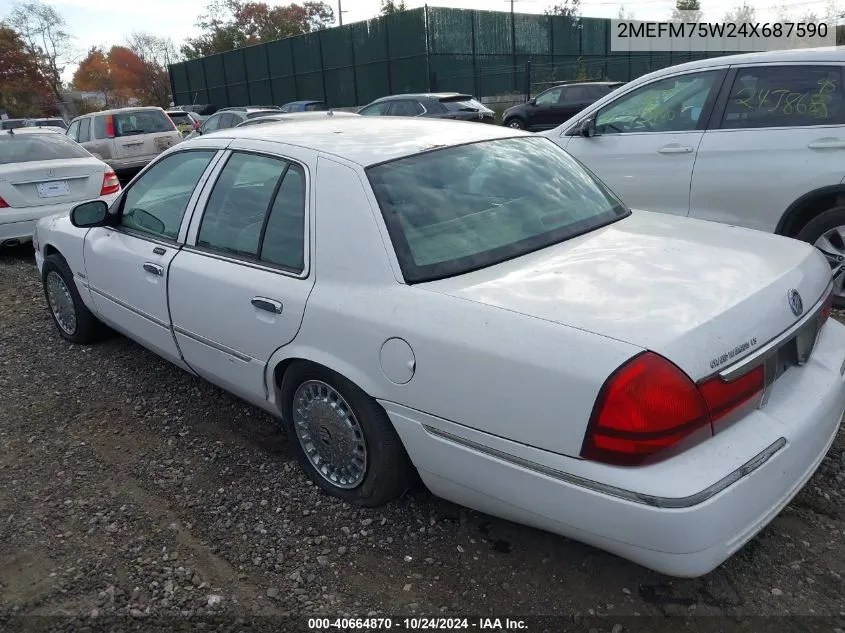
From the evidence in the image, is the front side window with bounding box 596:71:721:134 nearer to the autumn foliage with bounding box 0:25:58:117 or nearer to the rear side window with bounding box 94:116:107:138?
the rear side window with bounding box 94:116:107:138

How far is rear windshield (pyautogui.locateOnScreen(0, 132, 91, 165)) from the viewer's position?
27.1 feet

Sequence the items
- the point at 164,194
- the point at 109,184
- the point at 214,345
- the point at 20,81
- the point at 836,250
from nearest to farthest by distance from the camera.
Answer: the point at 214,345 → the point at 164,194 → the point at 836,250 → the point at 109,184 → the point at 20,81

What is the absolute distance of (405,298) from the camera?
2.49 m

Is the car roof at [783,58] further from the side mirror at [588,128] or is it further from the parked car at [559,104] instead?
the parked car at [559,104]

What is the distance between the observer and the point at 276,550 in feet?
9.31

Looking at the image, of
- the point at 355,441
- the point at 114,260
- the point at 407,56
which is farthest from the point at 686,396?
the point at 407,56

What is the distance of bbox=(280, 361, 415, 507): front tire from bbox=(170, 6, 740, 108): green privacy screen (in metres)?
27.8

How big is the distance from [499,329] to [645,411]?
1.66ft

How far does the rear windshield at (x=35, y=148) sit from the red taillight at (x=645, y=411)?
8.33m

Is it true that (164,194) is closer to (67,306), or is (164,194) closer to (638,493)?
(67,306)

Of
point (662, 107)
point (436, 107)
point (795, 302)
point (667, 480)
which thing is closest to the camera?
point (667, 480)

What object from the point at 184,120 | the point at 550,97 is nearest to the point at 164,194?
the point at 550,97

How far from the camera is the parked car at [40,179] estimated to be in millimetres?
7793

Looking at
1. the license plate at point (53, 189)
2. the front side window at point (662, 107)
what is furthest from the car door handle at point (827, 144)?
the license plate at point (53, 189)
